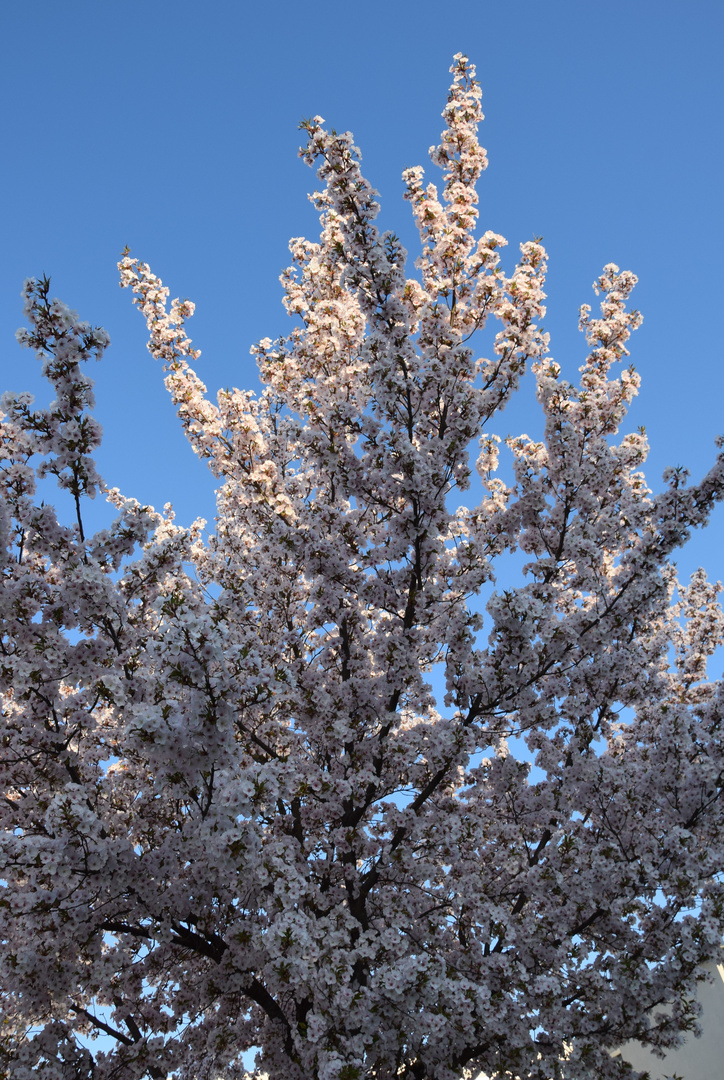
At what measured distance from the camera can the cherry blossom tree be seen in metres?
7.04

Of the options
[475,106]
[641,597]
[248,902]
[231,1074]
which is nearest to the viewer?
[248,902]

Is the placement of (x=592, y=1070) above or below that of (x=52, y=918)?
below

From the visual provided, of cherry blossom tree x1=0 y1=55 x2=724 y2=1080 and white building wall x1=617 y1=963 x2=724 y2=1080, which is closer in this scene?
cherry blossom tree x1=0 y1=55 x2=724 y2=1080

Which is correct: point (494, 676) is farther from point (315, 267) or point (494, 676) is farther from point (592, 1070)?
point (315, 267)

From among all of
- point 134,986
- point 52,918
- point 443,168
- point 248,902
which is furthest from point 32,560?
point 443,168

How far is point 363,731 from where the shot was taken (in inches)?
388

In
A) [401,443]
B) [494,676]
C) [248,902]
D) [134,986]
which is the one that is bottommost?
[134,986]

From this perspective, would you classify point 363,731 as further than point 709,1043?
No

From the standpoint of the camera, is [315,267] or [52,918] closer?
[52,918]

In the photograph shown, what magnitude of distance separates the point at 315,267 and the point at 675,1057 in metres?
25.0

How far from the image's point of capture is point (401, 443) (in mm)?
8781

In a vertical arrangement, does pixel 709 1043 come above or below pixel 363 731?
below

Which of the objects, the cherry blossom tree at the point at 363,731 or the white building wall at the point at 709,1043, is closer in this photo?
the cherry blossom tree at the point at 363,731

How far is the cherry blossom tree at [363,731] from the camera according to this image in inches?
277
